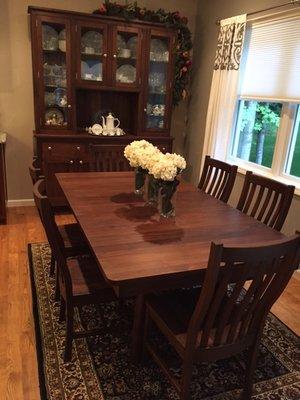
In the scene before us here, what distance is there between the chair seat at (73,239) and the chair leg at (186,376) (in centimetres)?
108

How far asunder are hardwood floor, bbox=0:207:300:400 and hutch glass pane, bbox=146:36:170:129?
1811mm

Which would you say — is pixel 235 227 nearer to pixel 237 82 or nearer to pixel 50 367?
pixel 50 367

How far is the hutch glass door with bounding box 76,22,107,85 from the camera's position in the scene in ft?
11.4

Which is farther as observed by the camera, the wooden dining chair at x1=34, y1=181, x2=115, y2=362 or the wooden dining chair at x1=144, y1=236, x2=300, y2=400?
the wooden dining chair at x1=34, y1=181, x2=115, y2=362

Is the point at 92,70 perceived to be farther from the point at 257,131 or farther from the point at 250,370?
the point at 250,370

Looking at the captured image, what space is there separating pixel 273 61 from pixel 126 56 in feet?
5.13

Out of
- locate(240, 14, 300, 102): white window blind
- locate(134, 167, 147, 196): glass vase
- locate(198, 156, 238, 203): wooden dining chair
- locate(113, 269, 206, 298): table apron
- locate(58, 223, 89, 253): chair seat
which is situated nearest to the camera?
locate(113, 269, 206, 298): table apron

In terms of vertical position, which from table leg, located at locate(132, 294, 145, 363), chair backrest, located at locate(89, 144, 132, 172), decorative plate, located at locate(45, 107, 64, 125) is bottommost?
table leg, located at locate(132, 294, 145, 363)

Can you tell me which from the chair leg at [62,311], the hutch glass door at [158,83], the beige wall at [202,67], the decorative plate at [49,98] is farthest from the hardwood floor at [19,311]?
the hutch glass door at [158,83]

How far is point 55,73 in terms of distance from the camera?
354 centimetres

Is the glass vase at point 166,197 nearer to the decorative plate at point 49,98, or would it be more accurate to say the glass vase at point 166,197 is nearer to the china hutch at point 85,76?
the china hutch at point 85,76

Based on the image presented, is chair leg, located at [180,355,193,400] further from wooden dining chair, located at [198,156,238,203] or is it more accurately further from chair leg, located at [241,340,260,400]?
wooden dining chair, located at [198,156,238,203]

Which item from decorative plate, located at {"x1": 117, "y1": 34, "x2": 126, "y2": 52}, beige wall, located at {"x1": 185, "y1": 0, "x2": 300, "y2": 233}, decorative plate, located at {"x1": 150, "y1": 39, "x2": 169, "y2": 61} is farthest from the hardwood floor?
decorative plate, located at {"x1": 150, "y1": 39, "x2": 169, "y2": 61}

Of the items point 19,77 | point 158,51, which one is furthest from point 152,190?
point 19,77
